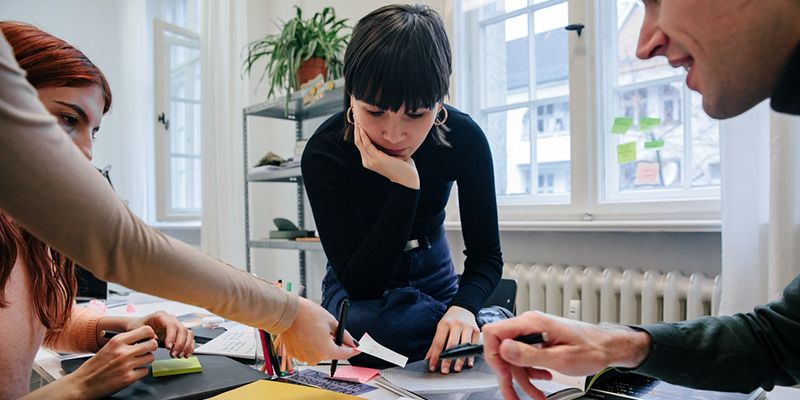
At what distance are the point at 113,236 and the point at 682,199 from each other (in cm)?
183

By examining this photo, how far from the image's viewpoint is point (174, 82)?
Answer: 4180 millimetres

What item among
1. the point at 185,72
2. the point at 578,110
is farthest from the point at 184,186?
the point at 578,110

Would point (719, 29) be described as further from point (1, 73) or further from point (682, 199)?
point (682, 199)

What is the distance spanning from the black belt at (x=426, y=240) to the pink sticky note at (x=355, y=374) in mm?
357

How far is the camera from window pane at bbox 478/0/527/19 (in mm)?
2293

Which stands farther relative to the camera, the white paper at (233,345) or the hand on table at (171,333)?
the white paper at (233,345)

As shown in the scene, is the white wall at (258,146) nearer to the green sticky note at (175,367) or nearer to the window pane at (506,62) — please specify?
the window pane at (506,62)

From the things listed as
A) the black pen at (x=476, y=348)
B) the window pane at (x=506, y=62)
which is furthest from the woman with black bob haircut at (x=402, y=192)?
the window pane at (x=506, y=62)

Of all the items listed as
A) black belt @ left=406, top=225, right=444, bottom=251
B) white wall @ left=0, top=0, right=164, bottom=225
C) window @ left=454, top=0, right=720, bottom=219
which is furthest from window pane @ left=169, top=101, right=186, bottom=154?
black belt @ left=406, top=225, right=444, bottom=251

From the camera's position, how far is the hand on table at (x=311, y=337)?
0.71 metres

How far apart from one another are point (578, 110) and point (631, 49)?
0.33 meters

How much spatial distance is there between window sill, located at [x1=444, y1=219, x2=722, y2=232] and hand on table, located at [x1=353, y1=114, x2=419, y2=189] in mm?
1005

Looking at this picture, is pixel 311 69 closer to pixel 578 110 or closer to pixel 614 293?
pixel 578 110

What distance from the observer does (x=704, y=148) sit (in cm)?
186
